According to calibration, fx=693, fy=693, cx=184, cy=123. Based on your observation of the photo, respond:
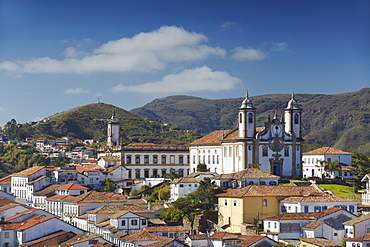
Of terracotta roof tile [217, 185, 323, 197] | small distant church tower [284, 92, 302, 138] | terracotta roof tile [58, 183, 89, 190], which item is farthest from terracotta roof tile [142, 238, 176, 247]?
small distant church tower [284, 92, 302, 138]

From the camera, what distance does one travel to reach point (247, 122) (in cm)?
7888

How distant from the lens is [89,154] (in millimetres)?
149875

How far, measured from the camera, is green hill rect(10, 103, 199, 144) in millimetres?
171075

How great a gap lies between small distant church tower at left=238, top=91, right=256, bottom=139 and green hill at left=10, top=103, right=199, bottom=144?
84.3 meters

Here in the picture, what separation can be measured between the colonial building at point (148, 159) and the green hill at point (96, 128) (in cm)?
7034

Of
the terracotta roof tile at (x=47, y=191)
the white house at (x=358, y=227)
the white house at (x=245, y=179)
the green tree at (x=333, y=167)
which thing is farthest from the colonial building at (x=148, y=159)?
the white house at (x=358, y=227)

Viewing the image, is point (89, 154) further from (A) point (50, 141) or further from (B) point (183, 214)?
(B) point (183, 214)

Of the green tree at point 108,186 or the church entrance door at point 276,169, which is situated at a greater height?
the church entrance door at point 276,169

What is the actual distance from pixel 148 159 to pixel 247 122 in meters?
18.1

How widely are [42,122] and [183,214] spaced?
12823 centimetres

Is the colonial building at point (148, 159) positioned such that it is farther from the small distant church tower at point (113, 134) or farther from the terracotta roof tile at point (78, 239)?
the terracotta roof tile at point (78, 239)

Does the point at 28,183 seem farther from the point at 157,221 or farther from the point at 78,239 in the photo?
the point at 78,239

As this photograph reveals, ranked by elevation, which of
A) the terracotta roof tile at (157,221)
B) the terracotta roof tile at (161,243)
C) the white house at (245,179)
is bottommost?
the terracotta roof tile at (161,243)

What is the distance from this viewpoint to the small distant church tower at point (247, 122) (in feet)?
258
